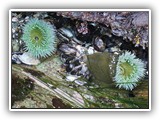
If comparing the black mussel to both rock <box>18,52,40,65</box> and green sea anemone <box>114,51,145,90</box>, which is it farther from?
rock <box>18,52,40,65</box>

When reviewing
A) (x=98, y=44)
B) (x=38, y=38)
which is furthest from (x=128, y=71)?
(x=38, y=38)

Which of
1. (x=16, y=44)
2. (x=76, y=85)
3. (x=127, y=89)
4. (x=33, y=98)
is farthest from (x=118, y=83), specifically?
(x=16, y=44)

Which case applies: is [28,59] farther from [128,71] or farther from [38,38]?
[128,71]

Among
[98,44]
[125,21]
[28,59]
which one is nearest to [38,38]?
[28,59]

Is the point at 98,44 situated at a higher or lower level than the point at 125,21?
lower

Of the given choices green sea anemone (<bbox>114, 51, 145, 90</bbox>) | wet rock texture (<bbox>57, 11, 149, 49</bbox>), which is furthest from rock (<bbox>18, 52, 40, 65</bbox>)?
green sea anemone (<bbox>114, 51, 145, 90</bbox>)

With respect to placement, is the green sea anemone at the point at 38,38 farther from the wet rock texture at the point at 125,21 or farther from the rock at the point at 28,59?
the wet rock texture at the point at 125,21

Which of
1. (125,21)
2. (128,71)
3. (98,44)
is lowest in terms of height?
(128,71)
